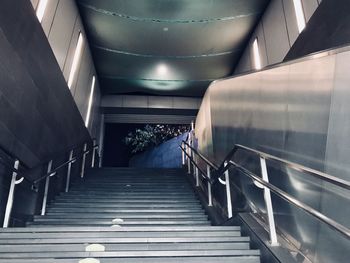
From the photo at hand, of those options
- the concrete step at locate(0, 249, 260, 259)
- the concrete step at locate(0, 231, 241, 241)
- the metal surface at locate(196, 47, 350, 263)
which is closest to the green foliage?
the metal surface at locate(196, 47, 350, 263)

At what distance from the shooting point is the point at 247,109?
12.4 feet

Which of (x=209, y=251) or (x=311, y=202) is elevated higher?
(x=311, y=202)

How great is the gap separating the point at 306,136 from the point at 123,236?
1.76 m

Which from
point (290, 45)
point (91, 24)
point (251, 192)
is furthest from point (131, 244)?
point (91, 24)

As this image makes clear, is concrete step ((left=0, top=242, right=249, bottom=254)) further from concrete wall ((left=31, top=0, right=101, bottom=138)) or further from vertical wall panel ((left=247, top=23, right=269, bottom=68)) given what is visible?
vertical wall panel ((left=247, top=23, right=269, bottom=68))

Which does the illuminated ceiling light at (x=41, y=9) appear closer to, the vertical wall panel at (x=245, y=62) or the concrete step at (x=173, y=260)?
the concrete step at (x=173, y=260)

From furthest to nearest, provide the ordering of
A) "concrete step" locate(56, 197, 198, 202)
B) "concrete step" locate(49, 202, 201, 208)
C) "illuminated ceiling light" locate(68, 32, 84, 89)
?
"illuminated ceiling light" locate(68, 32, 84, 89), "concrete step" locate(56, 197, 198, 202), "concrete step" locate(49, 202, 201, 208)

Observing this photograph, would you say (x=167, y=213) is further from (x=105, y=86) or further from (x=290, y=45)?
(x=105, y=86)

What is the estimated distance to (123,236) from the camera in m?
2.83

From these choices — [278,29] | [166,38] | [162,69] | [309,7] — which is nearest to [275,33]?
[278,29]

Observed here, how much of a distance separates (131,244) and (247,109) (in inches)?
81.0

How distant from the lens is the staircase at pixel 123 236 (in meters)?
2.37

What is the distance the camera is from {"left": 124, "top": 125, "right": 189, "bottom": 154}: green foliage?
15.2 meters

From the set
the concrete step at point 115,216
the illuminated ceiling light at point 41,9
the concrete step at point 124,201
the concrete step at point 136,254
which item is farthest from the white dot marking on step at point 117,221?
the illuminated ceiling light at point 41,9
